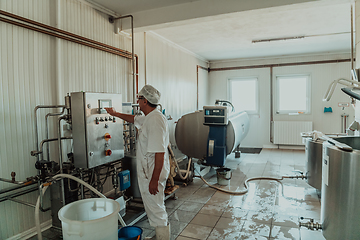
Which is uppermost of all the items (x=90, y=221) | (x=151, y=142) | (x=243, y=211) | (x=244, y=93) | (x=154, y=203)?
(x=244, y=93)

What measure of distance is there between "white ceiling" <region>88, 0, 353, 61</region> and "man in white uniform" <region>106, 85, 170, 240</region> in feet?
5.66

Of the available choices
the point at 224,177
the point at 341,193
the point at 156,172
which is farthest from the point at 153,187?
the point at 224,177

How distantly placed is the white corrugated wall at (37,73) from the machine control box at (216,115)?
4.75ft

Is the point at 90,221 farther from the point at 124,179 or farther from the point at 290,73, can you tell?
the point at 290,73

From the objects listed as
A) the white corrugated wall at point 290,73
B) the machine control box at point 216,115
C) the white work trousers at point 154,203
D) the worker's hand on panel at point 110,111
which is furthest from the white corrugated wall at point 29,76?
the white corrugated wall at point 290,73

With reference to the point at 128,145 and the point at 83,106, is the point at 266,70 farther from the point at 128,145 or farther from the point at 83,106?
the point at 83,106

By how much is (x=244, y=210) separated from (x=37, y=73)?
295 centimetres

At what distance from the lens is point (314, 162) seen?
3.71m

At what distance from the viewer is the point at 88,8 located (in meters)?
3.43

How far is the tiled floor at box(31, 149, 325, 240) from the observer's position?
273cm

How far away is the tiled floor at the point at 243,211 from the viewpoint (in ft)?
8.96

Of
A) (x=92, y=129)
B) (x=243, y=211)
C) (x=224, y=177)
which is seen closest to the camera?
(x=92, y=129)

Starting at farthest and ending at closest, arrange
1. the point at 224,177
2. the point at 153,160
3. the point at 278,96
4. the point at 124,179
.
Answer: the point at 278,96 < the point at 224,177 < the point at 124,179 < the point at 153,160

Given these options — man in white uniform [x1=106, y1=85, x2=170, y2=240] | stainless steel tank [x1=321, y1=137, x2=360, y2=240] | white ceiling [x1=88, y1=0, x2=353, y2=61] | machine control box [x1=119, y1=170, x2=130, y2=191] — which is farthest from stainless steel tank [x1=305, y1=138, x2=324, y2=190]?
machine control box [x1=119, y1=170, x2=130, y2=191]
